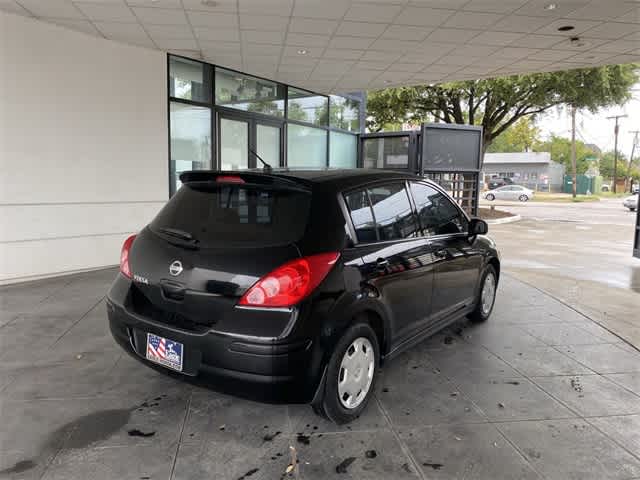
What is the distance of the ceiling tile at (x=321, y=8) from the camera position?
5660 millimetres

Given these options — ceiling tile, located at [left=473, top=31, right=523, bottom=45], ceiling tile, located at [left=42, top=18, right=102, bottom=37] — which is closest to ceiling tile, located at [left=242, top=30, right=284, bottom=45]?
ceiling tile, located at [left=42, top=18, right=102, bottom=37]

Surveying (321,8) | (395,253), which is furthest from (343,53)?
(395,253)

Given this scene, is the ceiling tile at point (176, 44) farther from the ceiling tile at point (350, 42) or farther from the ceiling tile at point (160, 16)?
the ceiling tile at point (350, 42)

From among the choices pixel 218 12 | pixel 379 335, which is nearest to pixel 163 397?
pixel 379 335

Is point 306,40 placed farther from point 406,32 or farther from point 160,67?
point 160,67

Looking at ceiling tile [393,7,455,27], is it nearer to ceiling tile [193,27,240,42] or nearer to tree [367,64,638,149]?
ceiling tile [193,27,240,42]

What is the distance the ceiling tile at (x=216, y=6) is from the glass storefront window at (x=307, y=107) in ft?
15.8

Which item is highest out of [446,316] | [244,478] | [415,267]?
[415,267]

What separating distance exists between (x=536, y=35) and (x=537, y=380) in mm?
5727

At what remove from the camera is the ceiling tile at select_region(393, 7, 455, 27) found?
19.6 ft

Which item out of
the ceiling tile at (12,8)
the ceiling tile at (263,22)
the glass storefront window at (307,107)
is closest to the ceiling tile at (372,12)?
the ceiling tile at (263,22)

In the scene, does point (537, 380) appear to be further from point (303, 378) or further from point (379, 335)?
point (303, 378)

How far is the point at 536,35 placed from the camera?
7.00 m

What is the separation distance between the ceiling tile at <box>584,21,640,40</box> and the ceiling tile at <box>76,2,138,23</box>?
6.46 meters
